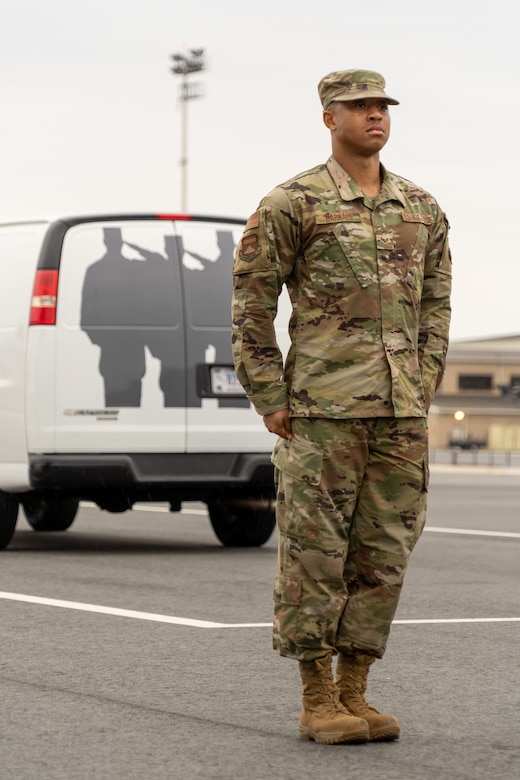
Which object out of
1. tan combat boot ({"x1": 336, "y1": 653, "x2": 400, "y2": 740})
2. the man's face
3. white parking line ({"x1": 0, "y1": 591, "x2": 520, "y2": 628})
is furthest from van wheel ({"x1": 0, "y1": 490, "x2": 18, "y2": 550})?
the man's face

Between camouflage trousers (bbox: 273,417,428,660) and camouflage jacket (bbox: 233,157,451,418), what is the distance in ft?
0.31

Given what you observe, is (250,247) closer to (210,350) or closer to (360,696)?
(360,696)

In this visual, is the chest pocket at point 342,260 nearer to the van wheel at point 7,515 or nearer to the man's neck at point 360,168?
the man's neck at point 360,168

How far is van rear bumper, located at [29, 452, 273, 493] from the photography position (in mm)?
10555

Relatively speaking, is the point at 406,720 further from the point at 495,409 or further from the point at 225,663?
the point at 495,409

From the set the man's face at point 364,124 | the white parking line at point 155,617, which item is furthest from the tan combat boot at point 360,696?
the white parking line at point 155,617

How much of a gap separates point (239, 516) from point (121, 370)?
1.91 metres

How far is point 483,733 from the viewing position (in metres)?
5.15

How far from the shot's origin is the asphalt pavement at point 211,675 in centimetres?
476

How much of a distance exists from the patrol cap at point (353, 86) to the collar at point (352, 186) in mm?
211

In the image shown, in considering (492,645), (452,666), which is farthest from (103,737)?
(492,645)

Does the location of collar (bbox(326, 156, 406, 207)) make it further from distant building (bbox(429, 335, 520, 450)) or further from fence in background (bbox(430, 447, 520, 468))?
distant building (bbox(429, 335, 520, 450))

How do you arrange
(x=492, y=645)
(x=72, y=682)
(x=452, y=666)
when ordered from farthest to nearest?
(x=492, y=645) < (x=452, y=666) < (x=72, y=682)

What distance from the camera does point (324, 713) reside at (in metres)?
5.00
